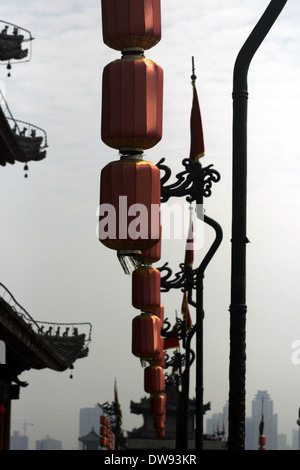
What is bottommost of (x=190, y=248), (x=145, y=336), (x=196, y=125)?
(x=145, y=336)

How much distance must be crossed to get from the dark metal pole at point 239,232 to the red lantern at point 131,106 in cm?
73

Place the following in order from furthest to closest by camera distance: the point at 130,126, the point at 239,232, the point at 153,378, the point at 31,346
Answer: the point at 153,378, the point at 31,346, the point at 239,232, the point at 130,126

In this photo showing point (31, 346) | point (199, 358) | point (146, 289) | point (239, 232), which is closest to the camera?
point (239, 232)

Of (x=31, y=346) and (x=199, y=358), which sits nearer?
(x=199, y=358)

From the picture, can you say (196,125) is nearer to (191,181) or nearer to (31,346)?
(191,181)

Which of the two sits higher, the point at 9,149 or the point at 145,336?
the point at 9,149

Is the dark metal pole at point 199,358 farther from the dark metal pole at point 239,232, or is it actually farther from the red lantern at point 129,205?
the red lantern at point 129,205

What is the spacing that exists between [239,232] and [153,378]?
2005 centimetres

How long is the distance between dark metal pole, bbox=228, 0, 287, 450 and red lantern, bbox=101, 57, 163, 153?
0.73m

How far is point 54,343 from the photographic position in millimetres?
36938

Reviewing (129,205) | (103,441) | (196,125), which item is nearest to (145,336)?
(196,125)

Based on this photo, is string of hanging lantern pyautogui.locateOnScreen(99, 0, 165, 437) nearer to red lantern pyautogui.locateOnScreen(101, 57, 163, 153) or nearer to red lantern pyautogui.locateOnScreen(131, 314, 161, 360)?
red lantern pyautogui.locateOnScreen(101, 57, 163, 153)

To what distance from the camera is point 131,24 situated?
851cm
